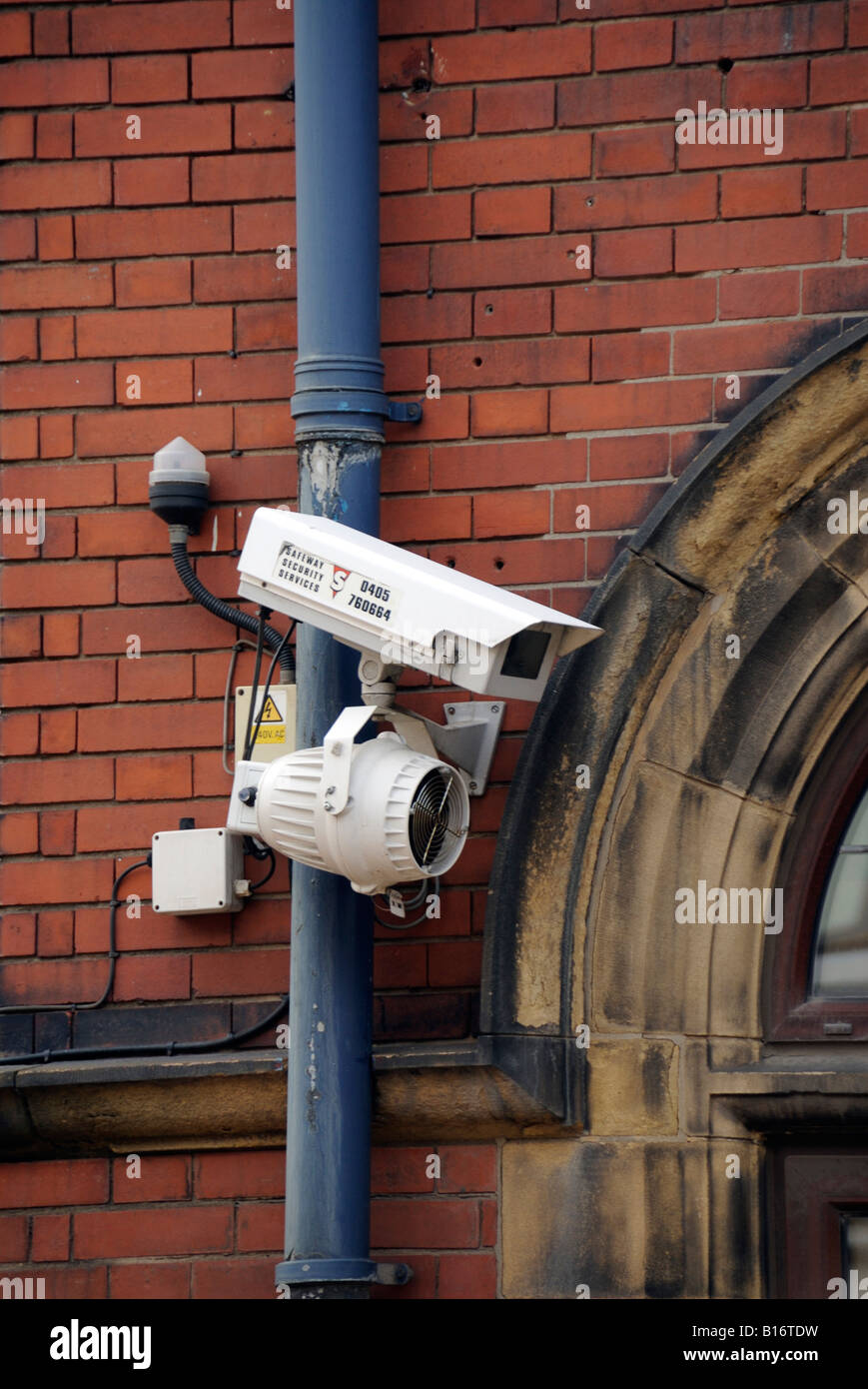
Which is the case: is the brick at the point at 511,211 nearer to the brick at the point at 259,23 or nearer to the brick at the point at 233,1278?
the brick at the point at 259,23

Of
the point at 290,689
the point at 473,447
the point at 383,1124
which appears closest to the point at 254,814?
the point at 290,689

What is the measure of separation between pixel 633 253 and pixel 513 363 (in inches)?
13.6

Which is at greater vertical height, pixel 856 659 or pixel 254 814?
pixel 856 659

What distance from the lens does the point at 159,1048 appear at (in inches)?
158

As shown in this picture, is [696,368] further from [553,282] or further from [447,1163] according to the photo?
[447,1163]

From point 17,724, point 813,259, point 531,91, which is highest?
point 531,91

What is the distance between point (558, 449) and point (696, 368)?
1.10 feet

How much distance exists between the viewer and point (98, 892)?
413 centimetres

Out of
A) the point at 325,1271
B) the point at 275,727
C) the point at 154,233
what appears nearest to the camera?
the point at 325,1271

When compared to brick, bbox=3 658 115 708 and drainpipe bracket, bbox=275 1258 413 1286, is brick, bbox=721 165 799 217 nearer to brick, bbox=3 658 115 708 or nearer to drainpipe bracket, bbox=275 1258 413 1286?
brick, bbox=3 658 115 708

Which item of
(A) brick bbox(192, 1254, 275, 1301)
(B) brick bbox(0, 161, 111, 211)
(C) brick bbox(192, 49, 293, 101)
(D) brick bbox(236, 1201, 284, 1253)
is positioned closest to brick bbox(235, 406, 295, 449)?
(B) brick bbox(0, 161, 111, 211)

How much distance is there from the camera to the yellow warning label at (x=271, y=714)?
13.4 ft

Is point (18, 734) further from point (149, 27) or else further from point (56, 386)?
point (149, 27)

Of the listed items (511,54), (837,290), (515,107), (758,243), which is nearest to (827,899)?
(837,290)
